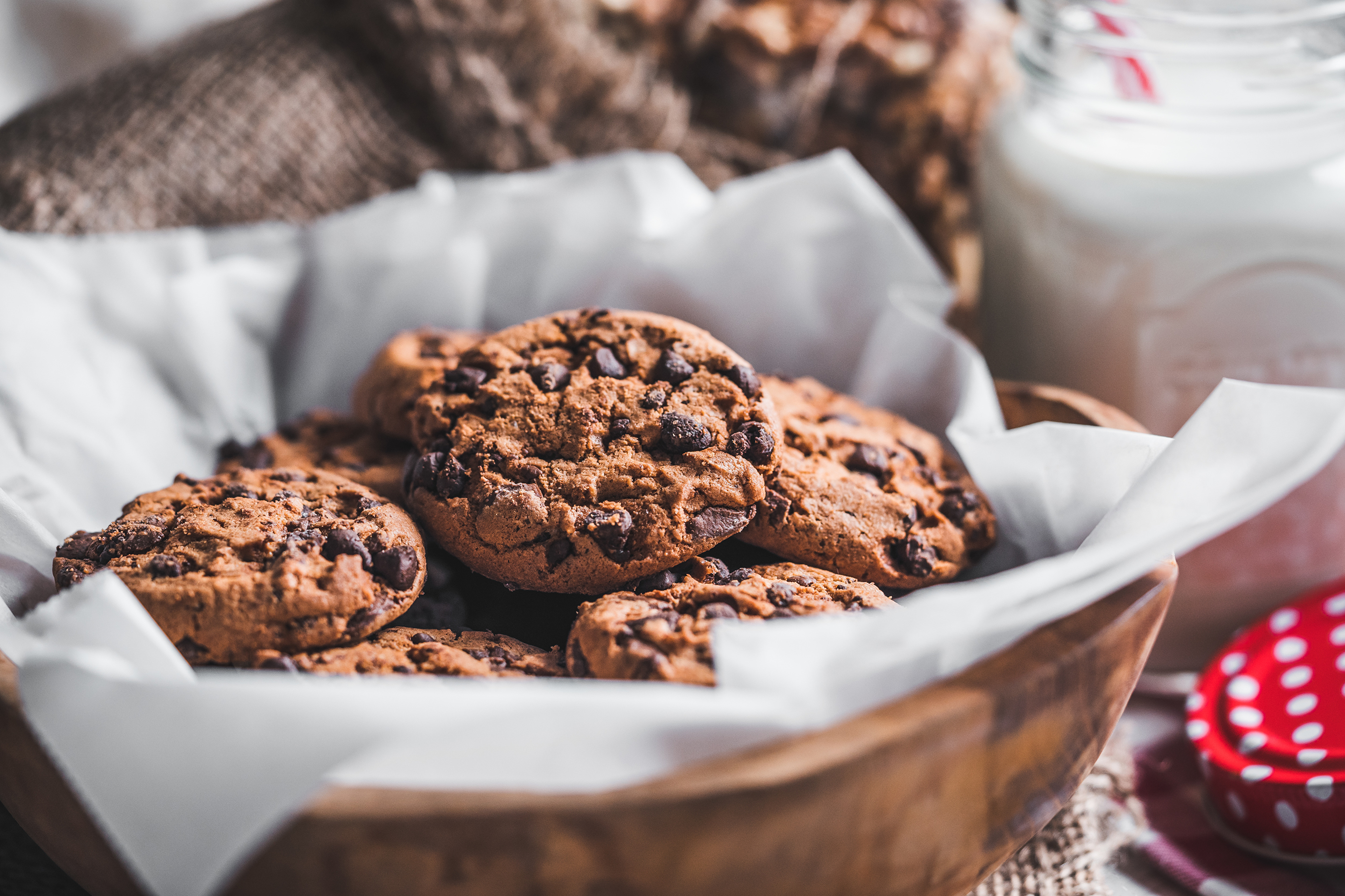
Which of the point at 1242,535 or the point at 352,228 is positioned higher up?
the point at 352,228

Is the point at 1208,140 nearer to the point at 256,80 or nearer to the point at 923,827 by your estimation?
the point at 923,827

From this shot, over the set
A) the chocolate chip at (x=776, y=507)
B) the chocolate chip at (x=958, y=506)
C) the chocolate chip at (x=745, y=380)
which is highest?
the chocolate chip at (x=745, y=380)

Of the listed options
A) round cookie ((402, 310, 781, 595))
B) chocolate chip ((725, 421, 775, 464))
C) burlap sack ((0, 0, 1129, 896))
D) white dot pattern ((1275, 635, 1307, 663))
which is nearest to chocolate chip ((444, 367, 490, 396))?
round cookie ((402, 310, 781, 595))

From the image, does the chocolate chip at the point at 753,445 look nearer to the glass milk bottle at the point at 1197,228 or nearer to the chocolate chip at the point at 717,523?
the chocolate chip at the point at 717,523

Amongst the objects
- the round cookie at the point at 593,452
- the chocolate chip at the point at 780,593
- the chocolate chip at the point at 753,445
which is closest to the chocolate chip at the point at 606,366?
the round cookie at the point at 593,452

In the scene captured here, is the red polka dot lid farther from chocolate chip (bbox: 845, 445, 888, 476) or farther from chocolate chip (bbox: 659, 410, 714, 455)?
chocolate chip (bbox: 659, 410, 714, 455)

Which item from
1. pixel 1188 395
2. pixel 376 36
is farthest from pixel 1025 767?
pixel 376 36
